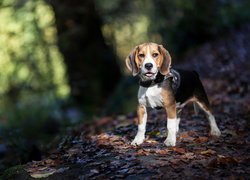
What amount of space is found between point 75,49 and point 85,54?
0.37m

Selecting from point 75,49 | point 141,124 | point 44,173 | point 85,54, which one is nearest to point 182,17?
point 85,54

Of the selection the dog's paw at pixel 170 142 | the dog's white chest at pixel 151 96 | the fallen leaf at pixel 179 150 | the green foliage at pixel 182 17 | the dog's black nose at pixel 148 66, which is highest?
the green foliage at pixel 182 17

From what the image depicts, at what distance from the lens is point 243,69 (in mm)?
13711

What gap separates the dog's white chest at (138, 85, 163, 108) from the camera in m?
6.53

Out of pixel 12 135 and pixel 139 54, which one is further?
pixel 12 135

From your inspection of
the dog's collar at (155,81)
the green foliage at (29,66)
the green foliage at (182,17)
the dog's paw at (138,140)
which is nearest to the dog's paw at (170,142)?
the dog's paw at (138,140)

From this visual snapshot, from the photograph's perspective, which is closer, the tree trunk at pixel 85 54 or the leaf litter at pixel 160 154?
the leaf litter at pixel 160 154

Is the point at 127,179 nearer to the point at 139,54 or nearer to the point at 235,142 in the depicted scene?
the point at 139,54

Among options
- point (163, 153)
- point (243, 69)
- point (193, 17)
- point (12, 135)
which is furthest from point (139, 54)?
point (193, 17)

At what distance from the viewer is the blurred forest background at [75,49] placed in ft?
43.8

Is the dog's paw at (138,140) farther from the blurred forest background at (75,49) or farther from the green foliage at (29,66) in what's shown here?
the green foliage at (29,66)

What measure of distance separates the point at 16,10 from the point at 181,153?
759cm

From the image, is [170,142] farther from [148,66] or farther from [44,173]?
[44,173]

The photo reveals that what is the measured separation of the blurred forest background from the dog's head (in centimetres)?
406
